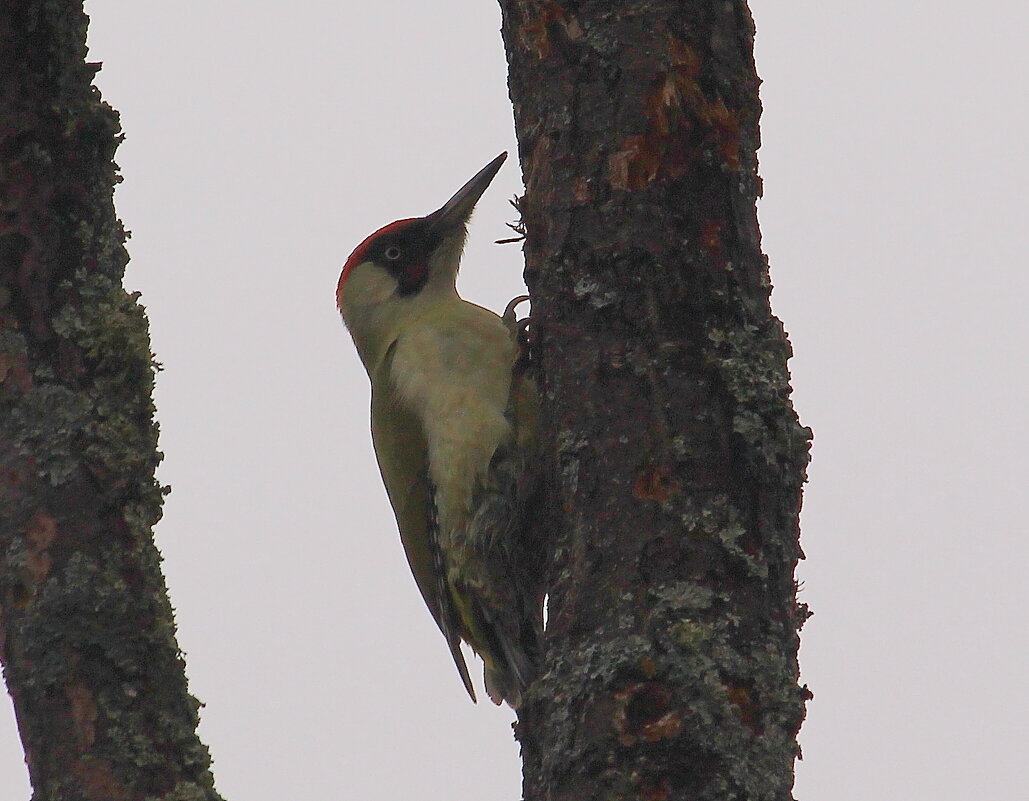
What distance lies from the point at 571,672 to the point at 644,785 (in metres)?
0.21

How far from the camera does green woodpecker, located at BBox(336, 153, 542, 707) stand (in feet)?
11.9

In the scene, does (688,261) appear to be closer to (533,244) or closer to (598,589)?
(533,244)

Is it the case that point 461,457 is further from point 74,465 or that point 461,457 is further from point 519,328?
point 74,465

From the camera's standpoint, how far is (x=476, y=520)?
3.71 meters

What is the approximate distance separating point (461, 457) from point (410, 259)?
905mm

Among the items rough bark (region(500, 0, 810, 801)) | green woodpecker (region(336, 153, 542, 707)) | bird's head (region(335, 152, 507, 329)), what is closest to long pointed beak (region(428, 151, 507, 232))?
bird's head (region(335, 152, 507, 329))

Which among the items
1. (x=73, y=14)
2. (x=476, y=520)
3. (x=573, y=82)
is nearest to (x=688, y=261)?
(x=573, y=82)

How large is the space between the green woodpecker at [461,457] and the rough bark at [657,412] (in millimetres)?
975

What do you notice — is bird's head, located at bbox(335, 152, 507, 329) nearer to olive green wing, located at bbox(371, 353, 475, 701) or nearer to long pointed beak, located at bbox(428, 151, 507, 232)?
long pointed beak, located at bbox(428, 151, 507, 232)

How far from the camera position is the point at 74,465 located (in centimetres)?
205

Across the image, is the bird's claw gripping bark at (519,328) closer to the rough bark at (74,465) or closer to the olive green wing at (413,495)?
the olive green wing at (413,495)

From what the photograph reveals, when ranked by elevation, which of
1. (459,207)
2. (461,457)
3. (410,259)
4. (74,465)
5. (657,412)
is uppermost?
(459,207)

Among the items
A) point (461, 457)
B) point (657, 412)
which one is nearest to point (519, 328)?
point (461, 457)

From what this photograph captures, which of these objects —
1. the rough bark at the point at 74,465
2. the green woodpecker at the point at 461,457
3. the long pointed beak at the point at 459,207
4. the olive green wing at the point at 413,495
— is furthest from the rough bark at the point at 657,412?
the long pointed beak at the point at 459,207
